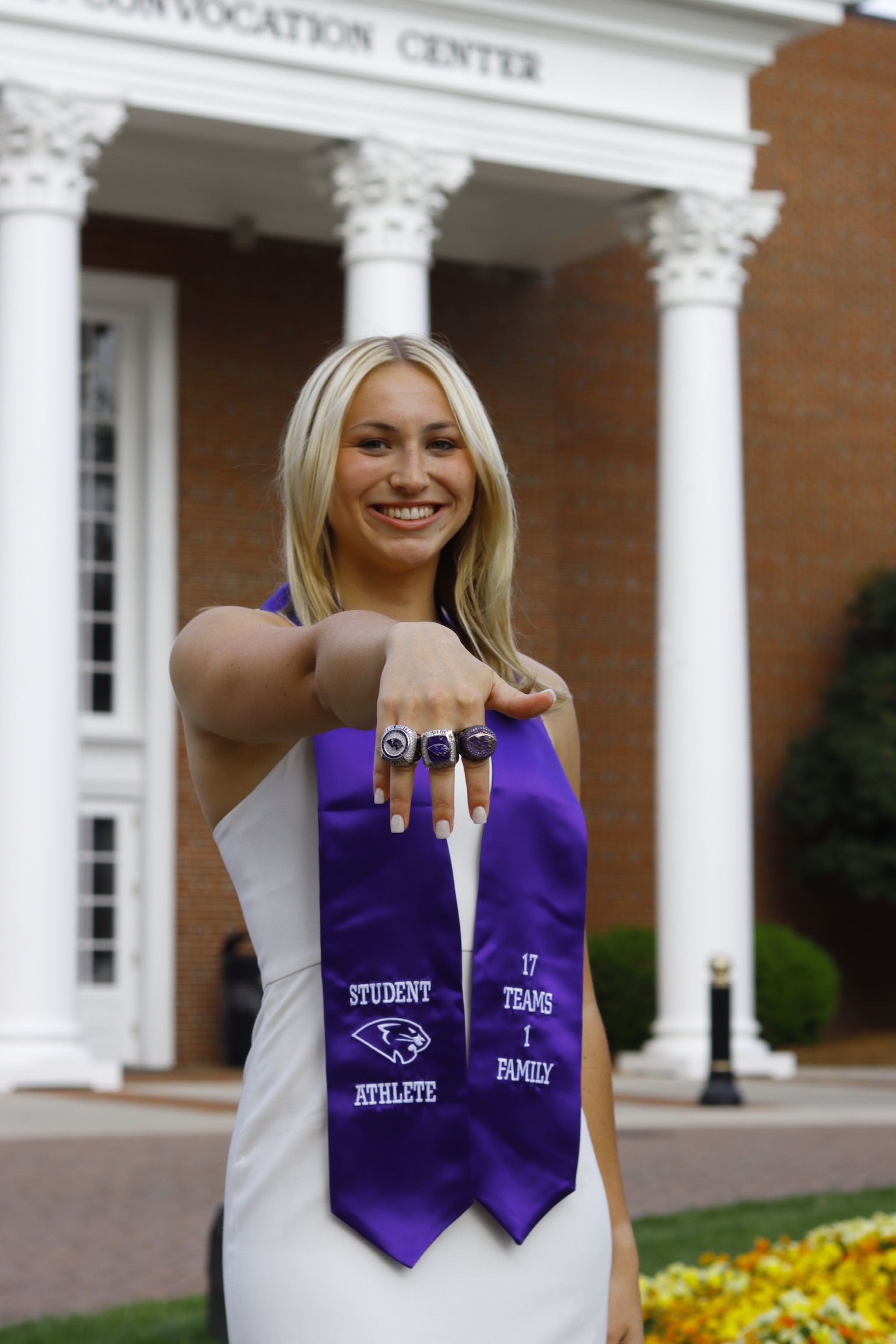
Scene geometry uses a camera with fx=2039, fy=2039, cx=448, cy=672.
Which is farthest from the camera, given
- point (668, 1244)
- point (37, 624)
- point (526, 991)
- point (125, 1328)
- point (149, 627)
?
point (149, 627)

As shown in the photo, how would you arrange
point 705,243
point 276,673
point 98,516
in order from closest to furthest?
point 276,673 < point 705,243 < point 98,516

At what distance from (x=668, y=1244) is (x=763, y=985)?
1290 cm

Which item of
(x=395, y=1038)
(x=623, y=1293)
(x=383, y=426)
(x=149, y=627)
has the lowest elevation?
(x=623, y=1293)

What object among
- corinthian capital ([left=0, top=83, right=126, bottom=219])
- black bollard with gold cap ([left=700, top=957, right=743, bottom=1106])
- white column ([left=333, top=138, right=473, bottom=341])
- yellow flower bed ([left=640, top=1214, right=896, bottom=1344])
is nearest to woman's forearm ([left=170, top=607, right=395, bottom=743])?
yellow flower bed ([left=640, top=1214, right=896, bottom=1344])

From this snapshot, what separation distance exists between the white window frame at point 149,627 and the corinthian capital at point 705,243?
5.17m

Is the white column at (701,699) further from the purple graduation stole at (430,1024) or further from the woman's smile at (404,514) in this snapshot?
the purple graduation stole at (430,1024)

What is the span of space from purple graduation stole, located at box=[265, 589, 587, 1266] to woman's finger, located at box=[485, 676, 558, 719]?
0.72 ft

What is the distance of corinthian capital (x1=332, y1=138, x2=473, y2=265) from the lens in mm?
17328

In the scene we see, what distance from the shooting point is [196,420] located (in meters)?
20.7

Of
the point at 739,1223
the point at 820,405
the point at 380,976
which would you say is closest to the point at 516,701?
the point at 380,976

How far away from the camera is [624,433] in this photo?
76.1ft

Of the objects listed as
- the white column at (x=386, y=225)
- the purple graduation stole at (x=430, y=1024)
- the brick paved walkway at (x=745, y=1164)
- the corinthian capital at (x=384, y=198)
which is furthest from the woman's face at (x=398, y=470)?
the corinthian capital at (x=384, y=198)

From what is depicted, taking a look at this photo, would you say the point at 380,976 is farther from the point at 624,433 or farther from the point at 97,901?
the point at 624,433

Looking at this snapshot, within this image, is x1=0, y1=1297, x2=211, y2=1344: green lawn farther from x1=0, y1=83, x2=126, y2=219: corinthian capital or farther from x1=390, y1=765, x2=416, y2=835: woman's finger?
x1=0, y1=83, x2=126, y2=219: corinthian capital
